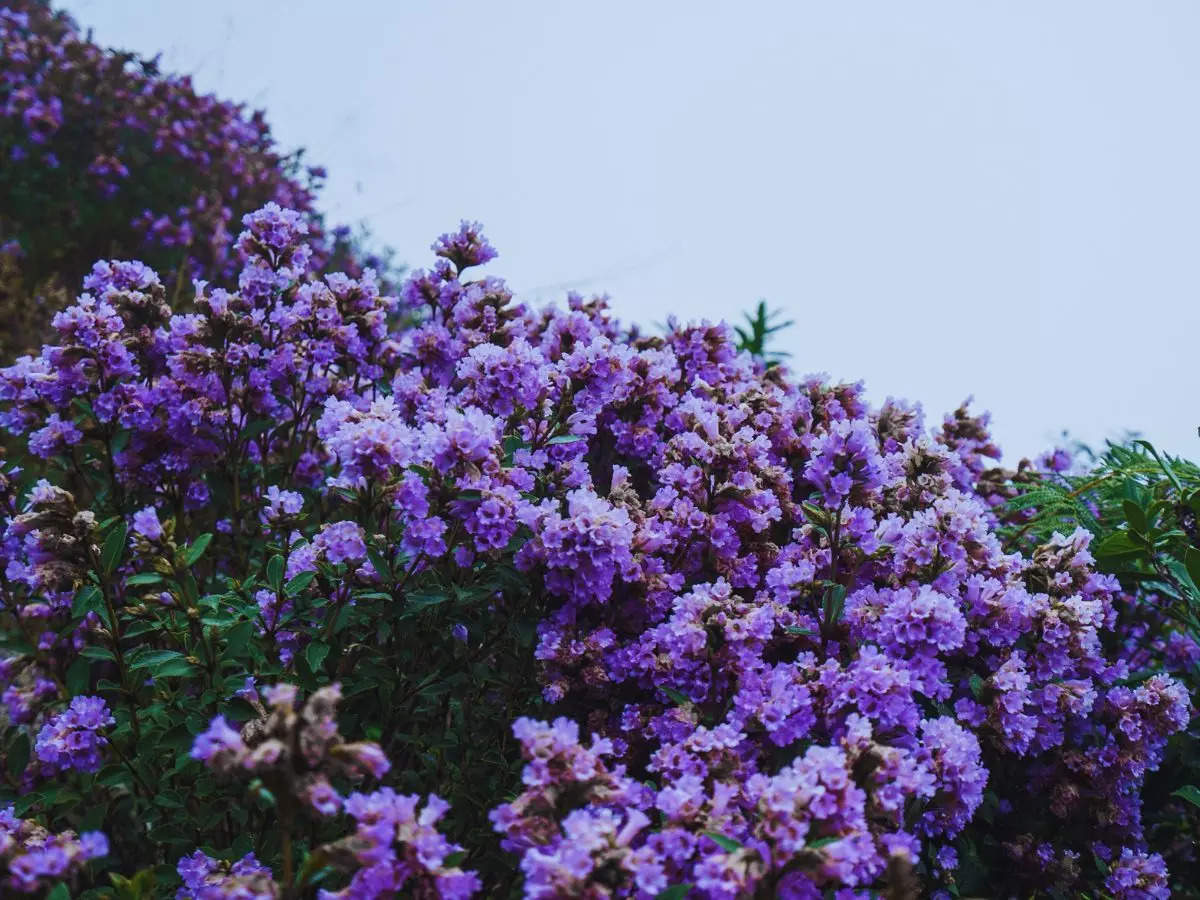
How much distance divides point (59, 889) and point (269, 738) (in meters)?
0.50

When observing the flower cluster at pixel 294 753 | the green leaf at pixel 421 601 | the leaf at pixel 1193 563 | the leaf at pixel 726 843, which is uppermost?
the leaf at pixel 1193 563

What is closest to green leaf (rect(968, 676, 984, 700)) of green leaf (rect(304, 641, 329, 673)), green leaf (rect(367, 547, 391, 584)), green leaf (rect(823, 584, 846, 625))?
green leaf (rect(823, 584, 846, 625))

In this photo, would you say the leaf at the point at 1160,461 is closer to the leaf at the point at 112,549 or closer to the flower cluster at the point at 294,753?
the flower cluster at the point at 294,753

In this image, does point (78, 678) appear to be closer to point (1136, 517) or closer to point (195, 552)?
point (195, 552)

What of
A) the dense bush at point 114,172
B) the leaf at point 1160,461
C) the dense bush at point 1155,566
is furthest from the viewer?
the dense bush at point 114,172

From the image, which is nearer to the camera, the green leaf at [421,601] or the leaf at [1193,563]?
the green leaf at [421,601]

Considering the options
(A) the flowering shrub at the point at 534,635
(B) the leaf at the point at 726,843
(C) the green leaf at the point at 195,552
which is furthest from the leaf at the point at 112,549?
(B) the leaf at the point at 726,843

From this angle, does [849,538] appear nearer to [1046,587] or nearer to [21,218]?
[1046,587]

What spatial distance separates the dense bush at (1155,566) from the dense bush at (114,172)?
5931 millimetres

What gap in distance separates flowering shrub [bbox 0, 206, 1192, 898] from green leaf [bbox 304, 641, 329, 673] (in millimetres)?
11

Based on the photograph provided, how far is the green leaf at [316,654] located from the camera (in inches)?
81.1

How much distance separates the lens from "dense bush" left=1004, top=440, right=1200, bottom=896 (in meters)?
2.69

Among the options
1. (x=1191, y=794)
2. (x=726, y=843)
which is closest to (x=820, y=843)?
(x=726, y=843)

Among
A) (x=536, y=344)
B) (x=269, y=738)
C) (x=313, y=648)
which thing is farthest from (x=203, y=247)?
(x=269, y=738)
